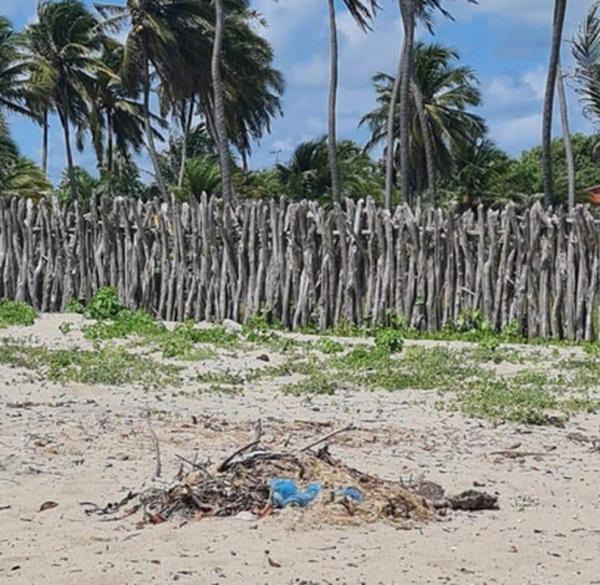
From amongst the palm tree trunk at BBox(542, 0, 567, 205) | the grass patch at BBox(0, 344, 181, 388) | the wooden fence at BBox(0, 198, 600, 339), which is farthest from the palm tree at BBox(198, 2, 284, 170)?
the grass patch at BBox(0, 344, 181, 388)

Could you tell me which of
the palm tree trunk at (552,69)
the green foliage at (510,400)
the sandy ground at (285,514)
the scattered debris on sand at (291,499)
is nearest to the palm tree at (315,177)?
the palm tree trunk at (552,69)

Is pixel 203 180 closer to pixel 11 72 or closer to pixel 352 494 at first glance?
pixel 11 72

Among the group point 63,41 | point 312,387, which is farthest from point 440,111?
point 312,387

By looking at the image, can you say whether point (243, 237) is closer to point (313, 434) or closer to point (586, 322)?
point (586, 322)

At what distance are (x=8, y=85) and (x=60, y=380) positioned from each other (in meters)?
26.4

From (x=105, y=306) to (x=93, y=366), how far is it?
4702 mm

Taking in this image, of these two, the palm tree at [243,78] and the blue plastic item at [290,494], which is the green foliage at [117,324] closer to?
the blue plastic item at [290,494]

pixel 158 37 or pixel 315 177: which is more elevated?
pixel 158 37

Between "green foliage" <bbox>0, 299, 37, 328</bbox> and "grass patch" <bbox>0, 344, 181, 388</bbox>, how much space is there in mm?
2271

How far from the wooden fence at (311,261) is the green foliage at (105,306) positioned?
0.90 feet

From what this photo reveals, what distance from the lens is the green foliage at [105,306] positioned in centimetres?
1486

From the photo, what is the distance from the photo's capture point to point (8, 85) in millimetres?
34156

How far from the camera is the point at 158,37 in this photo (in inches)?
1283

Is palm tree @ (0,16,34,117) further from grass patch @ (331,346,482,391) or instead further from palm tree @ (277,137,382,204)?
grass patch @ (331,346,482,391)
